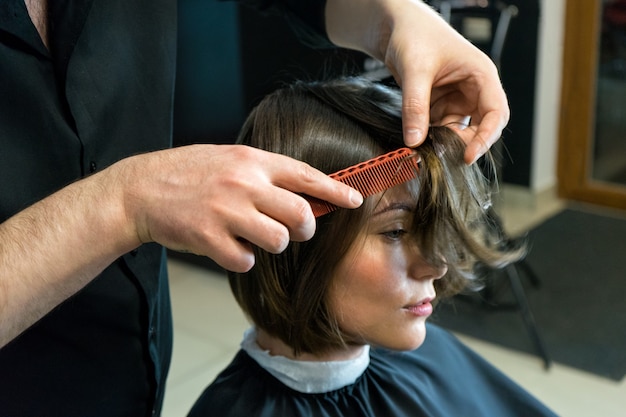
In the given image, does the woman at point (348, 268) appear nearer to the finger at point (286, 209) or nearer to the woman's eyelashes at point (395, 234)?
the woman's eyelashes at point (395, 234)

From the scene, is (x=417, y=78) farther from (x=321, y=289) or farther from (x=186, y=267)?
(x=186, y=267)

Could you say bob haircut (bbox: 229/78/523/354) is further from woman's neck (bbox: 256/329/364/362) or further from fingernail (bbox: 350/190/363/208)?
fingernail (bbox: 350/190/363/208)

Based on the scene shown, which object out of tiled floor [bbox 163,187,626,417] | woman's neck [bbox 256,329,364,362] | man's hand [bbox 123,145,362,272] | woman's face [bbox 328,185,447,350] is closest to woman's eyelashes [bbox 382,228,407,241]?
woman's face [bbox 328,185,447,350]

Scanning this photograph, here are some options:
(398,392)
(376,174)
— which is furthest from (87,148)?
(398,392)

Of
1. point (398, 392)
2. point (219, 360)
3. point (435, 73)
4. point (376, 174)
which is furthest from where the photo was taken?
point (219, 360)

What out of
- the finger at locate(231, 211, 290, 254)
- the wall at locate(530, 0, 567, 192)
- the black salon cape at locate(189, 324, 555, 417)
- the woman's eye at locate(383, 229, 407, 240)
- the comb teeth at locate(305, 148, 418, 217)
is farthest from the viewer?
the wall at locate(530, 0, 567, 192)

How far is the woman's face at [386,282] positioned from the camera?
1.12 meters

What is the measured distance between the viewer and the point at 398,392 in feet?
4.40

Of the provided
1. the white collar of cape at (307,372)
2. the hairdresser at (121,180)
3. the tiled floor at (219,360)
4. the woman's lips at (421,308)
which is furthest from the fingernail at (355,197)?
the tiled floor at (219,360)

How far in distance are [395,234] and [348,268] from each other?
89 millimetres

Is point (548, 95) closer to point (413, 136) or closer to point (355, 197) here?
point (413, 136)

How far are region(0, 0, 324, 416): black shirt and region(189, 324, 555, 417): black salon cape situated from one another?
0.46 feet

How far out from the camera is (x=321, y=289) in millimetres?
1148

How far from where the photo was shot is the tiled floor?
8.05 feet
